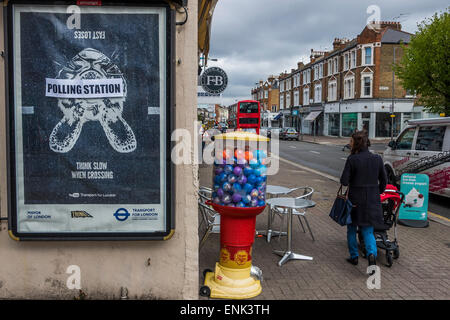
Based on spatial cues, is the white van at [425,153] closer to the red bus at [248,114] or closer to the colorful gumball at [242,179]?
the colorful gumball at [242,179]

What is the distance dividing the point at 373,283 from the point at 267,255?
5.13 ft

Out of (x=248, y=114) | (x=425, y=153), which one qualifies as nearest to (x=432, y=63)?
(x=425, y=153)

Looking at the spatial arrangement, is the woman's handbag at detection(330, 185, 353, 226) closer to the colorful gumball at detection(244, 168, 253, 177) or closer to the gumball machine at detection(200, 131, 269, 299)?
the gumball machine at detection(200, 131, 269, 299)

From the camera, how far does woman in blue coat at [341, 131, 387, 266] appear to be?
5.26 meters

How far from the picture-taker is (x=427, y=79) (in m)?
21.5

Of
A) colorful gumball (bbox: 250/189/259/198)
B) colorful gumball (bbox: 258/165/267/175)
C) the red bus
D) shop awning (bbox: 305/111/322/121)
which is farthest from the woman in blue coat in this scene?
shop awning (bbox: 305/111/322/121)

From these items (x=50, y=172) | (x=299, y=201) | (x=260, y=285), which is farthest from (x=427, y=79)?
(x=50, y=172)

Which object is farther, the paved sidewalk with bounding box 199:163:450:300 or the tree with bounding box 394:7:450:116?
the tree with bounding box 394:7:450:116

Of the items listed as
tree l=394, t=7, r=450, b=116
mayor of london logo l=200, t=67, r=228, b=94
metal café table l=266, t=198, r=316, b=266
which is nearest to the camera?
metal café table l=266, t=198, r=316, b=266

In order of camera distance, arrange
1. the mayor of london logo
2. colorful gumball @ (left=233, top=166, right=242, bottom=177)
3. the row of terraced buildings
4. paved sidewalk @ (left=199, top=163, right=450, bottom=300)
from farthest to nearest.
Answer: the row of terraced buildings → the mayor of london logo → paved sidewalk @ (left=199, top=163, right=450, bottom=300) → colorful gumball @ (left=233, top=166, right=242, bottom=177)

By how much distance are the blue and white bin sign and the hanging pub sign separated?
557cm
